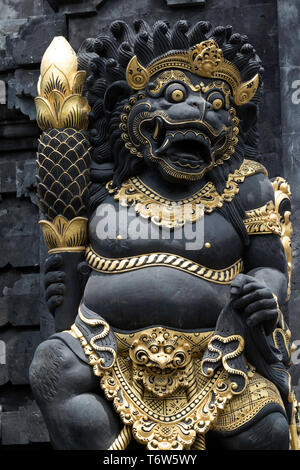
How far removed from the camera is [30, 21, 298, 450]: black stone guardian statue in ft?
21.9

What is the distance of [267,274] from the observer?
702 cm

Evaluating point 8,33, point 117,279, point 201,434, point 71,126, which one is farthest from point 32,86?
point 201,434

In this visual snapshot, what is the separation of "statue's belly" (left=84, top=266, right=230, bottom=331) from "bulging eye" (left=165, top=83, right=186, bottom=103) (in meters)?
1.03

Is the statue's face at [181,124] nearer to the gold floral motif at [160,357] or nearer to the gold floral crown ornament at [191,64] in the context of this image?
the gold floral crown ornament at [191,64]

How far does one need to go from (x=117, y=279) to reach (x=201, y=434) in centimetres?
105

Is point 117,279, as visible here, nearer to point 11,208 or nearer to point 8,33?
point 11,208

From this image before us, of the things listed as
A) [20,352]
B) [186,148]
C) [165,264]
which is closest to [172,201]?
[186,148]

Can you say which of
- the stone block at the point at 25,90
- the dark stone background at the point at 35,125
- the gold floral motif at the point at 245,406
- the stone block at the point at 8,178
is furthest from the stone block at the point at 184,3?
the gold floral motif at the point at 245,406

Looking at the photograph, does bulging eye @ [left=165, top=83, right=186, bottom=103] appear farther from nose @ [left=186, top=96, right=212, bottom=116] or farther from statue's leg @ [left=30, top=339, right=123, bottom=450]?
statue's leg @ [left=30, top=339, right=123, bottom=450]

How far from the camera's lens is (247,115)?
733 centimetres

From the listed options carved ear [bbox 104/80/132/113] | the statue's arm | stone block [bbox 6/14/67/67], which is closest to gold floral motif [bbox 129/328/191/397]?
the statue's arm

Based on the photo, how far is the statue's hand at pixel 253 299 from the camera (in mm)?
6703

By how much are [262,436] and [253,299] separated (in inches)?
31.3

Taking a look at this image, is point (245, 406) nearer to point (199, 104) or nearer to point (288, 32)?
point (199, 104)
